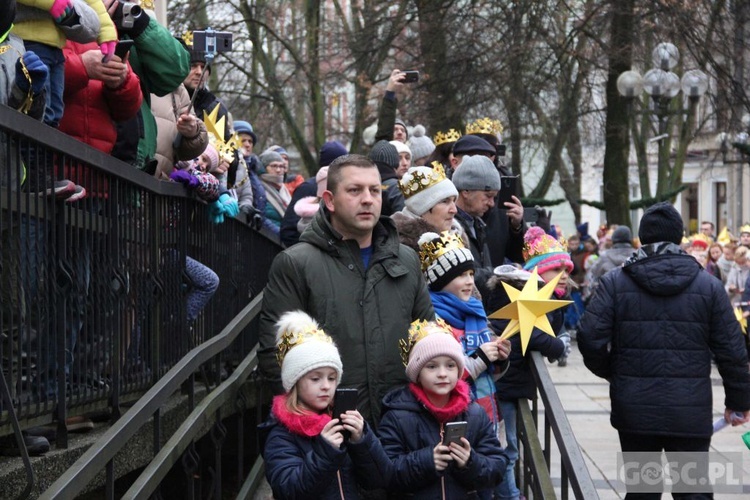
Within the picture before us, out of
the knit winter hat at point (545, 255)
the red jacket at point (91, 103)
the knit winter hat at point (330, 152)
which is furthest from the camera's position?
the knit winter hat at point (330, 152)

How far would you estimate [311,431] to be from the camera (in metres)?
4.60

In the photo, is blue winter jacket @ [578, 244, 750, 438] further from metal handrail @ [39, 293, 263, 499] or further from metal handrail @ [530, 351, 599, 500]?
metal handrail @ [39, 293, 263, 499]

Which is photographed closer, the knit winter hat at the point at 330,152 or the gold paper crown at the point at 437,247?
the gold paper crown at the point at 437,247

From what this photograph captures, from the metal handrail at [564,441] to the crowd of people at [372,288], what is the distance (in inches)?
8.1

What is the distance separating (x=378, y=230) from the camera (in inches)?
206

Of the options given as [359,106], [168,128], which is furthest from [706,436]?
[359,106]

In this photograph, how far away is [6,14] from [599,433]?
343 inches

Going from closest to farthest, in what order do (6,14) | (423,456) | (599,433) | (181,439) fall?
(6,14)
(423,456)
(181,439)
(599,433)

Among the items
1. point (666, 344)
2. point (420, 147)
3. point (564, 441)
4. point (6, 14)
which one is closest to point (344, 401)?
point (564, 441)

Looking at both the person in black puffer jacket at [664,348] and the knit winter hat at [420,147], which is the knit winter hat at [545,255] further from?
the knit winter hat at [420,147]

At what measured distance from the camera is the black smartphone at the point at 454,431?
15.4ft

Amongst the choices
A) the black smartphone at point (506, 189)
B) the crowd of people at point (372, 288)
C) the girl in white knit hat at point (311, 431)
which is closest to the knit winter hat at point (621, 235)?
the black smartphone at point (506, 189)

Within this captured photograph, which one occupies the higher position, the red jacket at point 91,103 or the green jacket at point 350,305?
the red jacket at point 91,103

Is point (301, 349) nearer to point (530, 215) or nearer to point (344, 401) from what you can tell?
point (344, 401)
